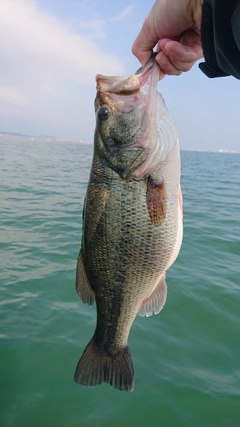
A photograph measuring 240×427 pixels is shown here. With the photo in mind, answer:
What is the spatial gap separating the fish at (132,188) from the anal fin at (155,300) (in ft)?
0.52

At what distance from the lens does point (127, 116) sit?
7.18 feet

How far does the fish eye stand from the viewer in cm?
220

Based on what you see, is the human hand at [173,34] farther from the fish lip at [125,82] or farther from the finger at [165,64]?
the fish lip at [125,82]

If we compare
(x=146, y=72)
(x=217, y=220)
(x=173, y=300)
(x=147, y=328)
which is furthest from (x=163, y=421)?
(x=217, y=220)

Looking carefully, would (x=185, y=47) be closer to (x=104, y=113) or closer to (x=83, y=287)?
(x=104, y=113)

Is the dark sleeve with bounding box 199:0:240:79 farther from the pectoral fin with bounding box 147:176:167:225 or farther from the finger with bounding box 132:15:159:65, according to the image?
the pectoral fin with bounding box 147:176:167:225

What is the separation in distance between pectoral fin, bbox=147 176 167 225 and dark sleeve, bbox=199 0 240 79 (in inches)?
32.1

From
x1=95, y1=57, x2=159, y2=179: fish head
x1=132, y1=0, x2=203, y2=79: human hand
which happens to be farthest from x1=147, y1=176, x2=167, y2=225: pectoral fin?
x1=132, y1=0, x2=203, y2=79: human hand

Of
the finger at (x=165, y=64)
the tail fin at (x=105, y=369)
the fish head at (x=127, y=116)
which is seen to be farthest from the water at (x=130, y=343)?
the finger at (x=165, y=64)

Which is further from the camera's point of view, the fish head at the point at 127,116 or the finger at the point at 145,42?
the finger at the point at 145,42

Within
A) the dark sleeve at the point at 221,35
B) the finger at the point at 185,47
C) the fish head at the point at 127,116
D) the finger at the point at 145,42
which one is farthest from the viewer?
the finger at the point at 145,42

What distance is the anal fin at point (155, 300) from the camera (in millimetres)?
2439

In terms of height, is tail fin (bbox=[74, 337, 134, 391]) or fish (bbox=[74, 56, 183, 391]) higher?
fish (bbox=[74, 56, 183, 391])

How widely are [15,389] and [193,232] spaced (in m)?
7.21
